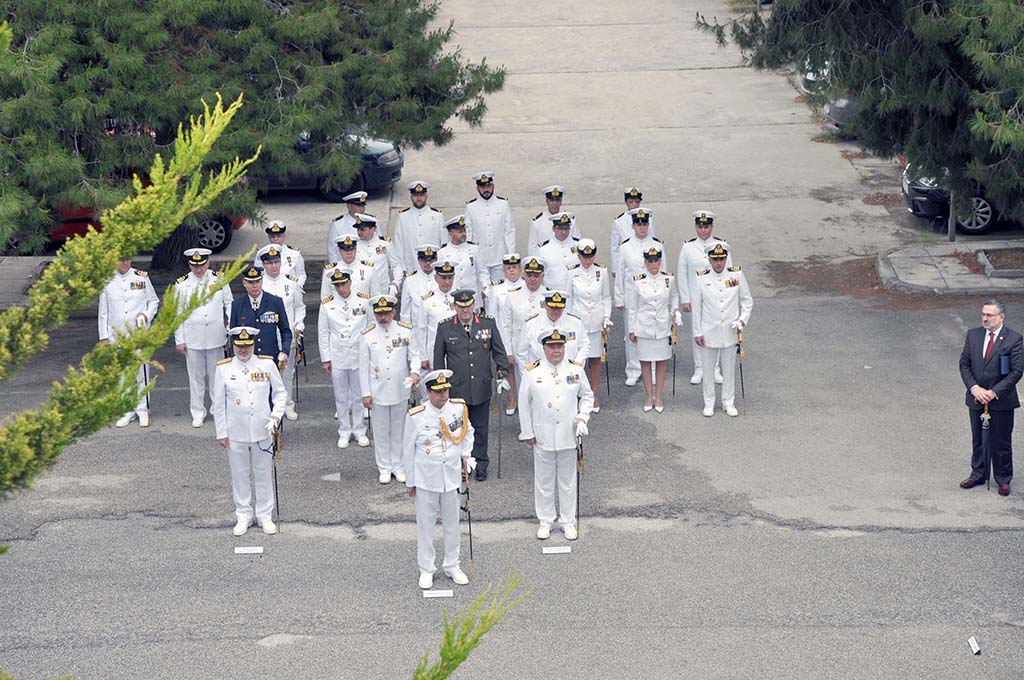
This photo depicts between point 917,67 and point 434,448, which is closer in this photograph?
point 434,448

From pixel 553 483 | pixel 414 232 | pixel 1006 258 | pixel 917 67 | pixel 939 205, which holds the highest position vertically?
pixel 917 67

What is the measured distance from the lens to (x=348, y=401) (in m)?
13.5

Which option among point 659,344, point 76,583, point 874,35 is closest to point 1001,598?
point 659,344

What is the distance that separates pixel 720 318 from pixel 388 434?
136 inches

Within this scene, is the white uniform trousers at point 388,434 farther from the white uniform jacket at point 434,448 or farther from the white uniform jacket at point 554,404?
the white uniform jacket at point 434,448

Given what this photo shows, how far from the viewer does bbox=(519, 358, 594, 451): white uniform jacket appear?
37.7 feet

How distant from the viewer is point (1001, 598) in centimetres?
1038

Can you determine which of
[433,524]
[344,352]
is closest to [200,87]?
[344,352]

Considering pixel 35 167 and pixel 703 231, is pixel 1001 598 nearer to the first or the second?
pixel 703 231

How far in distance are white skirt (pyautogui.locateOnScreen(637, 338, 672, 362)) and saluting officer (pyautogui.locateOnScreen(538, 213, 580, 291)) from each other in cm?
112

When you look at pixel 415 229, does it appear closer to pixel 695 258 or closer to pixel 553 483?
pixel 695 258

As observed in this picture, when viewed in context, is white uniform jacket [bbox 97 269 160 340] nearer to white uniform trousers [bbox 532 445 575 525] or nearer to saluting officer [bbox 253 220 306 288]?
saluting officer [bbox 253 220 306 288]

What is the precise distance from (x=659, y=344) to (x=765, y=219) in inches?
281

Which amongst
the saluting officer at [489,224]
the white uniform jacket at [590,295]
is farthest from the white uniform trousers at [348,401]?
the saluting officer at [489,224]
